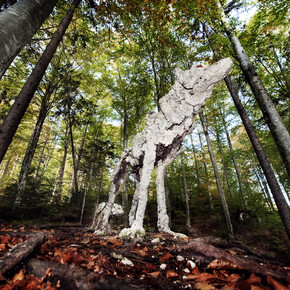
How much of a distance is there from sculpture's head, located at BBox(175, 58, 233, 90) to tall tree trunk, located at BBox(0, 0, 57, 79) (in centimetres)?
327

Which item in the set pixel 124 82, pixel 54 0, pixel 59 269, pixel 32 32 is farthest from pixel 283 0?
pixel 124 82

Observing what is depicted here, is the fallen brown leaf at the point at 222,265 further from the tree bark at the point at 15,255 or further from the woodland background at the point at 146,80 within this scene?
the woodland background at the point at 146,80

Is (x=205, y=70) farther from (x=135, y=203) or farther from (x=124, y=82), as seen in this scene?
(x=124, y=82)

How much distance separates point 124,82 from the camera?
42.8 ft

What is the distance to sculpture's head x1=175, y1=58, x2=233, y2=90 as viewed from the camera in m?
3.25

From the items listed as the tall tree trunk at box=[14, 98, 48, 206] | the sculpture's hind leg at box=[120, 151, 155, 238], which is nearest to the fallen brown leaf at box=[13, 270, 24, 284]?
the sculpture's hind leg at box=[120, 151, 155, 238]

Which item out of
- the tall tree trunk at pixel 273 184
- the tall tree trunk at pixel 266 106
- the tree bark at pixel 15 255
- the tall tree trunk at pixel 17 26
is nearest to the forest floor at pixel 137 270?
the tree bark at pixel 15 255

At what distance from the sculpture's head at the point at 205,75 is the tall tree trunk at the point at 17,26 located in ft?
10.7

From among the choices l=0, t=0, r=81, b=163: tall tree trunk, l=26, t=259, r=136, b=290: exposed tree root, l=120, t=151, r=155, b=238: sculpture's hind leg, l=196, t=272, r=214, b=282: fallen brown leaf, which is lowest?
l=196, t=272, r=214, b=282: fallen brown leaf

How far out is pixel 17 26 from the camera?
229 centimetres

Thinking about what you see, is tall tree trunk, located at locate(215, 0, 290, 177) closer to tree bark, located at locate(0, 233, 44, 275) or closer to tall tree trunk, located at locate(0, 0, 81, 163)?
tree bark, located at locate(0, 233, 44, 275)

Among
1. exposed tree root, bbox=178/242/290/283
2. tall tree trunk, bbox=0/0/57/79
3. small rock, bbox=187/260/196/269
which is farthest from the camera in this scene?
tall tree trunk, bbox=0/0/57/79

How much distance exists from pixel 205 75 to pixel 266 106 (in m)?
2.80

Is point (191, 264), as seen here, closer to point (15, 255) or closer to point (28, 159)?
point (15, 255)
